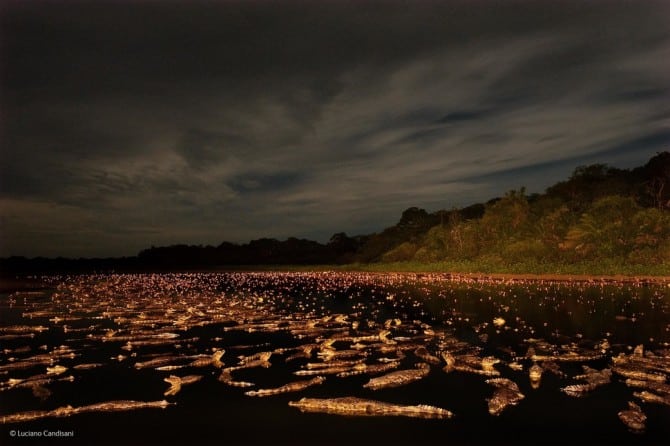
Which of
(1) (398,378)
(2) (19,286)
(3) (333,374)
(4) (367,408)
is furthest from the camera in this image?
(2) (19,286)

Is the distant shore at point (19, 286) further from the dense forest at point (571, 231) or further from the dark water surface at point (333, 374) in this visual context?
the dense forest at point (571, 231)

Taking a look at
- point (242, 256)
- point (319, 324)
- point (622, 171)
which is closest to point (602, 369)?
point (319, 324)

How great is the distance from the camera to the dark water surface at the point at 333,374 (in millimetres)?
9617

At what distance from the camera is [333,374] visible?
1347 centimetres

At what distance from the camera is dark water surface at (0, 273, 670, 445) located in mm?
9617

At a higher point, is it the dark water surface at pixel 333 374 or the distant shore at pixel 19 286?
the distant shore at pixel 19 286

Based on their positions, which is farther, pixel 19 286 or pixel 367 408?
pixel 19 286

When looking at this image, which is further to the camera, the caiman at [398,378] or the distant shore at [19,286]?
the distant shore at [19,286]

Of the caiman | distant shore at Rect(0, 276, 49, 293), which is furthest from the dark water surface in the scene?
distant shore at Rect(0, 276, 49, 293)

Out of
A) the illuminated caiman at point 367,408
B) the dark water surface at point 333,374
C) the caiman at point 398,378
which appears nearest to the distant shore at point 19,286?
the dark water surface at point 333,374

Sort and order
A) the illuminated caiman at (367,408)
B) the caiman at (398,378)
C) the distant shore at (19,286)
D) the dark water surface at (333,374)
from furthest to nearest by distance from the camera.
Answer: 1. the distant shore at (19,286)
2. the caiman at (398,378)
3. the illuminated caiman at (367,408)
4. the dark water surface at (333,374)

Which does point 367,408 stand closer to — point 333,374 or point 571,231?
point 333,374

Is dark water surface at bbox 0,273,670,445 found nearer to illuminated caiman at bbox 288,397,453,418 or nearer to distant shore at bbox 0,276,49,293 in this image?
illuminated caiman at bbox 288,397,453,418

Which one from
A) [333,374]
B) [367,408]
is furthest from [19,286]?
[367,408]
